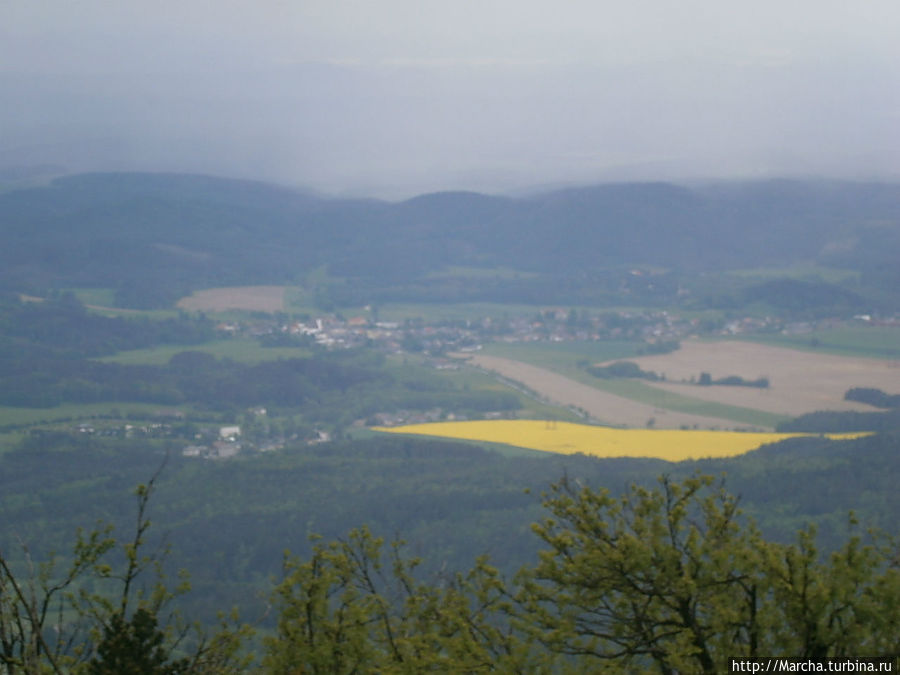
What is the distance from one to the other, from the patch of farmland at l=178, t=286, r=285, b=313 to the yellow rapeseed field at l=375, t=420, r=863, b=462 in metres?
64.0

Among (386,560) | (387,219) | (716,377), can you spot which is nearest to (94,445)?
(386,560)

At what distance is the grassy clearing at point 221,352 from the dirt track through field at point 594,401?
65.2 ft

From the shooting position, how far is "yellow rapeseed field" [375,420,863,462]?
166 ft

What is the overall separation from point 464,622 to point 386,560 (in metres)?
27.0

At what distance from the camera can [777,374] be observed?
7325cm

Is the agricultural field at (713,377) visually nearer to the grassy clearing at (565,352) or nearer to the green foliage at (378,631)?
the grassy clearing at (565,352)

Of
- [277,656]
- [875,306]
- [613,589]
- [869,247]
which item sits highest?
[869,247]

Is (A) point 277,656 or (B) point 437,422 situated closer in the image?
(A) point 277,656

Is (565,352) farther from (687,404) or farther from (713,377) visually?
(687,404)

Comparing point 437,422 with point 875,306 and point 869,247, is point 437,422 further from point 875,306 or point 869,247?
point 869,247

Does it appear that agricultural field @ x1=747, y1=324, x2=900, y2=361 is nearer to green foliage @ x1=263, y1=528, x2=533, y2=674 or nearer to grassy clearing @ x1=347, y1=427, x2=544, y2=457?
grassy clearing @ x1=347, y1=427, x2=544, y2=457

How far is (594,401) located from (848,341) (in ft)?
98.6

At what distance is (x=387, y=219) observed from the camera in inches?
7618

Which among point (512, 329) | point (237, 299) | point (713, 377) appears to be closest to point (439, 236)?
point (237, 299)
